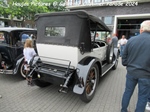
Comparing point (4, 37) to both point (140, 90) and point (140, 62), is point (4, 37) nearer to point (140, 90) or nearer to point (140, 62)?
point (140, 62)

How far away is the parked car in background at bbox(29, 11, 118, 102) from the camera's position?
290 cm

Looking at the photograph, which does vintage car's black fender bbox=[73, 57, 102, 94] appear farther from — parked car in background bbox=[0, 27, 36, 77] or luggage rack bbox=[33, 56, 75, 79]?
parked car in background bbox=[0, 27, 36, 77]

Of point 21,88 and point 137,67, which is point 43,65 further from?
point 137,67

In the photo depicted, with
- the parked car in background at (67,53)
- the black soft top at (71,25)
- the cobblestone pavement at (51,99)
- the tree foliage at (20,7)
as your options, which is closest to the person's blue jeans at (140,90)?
the cobblestone pavement at (51,99)

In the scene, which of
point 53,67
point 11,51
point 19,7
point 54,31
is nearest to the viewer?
point 54,31

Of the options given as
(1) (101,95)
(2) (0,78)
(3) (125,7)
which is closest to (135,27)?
(3) (125,7)

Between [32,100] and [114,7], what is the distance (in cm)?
1851

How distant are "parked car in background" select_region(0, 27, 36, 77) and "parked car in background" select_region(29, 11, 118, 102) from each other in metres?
1.19

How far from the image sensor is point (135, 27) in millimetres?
18266

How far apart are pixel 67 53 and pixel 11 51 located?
2423 mm

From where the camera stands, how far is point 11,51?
4301 mm

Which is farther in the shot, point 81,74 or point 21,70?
point 21,70

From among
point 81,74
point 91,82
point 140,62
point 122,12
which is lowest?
point 91,82

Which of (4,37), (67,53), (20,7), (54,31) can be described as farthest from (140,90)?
(20,7)
